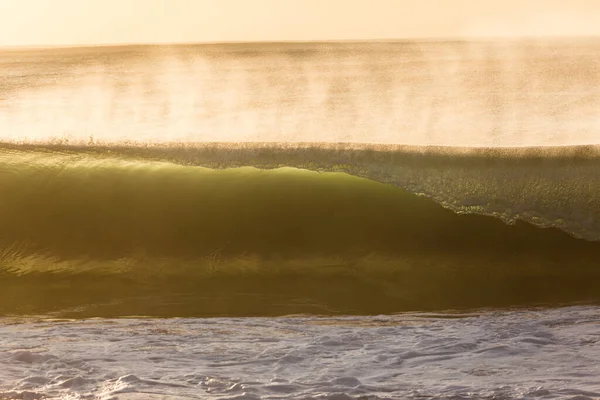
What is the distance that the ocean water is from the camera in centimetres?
196

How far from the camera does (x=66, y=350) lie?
214 centimetres

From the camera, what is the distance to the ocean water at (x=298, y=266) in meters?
1.96

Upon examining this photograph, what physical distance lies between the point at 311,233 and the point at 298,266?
4.4 inches

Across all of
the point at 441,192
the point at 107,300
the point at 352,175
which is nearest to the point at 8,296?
the point at 107,300

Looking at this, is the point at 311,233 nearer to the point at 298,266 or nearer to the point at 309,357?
the point at 298,266

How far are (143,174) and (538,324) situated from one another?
1348 mm

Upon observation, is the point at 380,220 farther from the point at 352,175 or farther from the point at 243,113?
the point at 243,113

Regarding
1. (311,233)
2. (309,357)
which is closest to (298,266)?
(311,233)

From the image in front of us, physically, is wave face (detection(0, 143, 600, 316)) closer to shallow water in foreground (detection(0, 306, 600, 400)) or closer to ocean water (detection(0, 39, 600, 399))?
ocean water (detection(0, 39, 600, 399))

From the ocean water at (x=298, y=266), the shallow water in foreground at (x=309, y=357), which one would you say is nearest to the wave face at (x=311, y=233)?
the ocean water at (x=298, y=266)

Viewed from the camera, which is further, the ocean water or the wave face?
the wave face

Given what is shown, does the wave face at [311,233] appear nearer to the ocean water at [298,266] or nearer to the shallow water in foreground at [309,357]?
the ocean water at [298,266]

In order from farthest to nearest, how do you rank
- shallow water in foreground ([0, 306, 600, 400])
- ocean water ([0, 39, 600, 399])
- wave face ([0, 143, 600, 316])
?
wave face ([0, 143, 600, 316]), ocean water ([0, 39, 600, 399]), shallow water in foreground ([0, 306, 600, 400])

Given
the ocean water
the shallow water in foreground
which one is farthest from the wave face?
the shallow water in foreground
